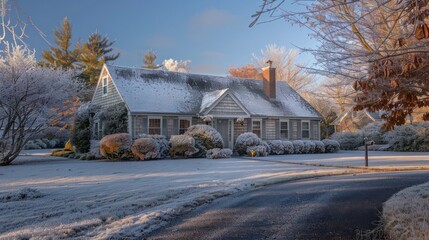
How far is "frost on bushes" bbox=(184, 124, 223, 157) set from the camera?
21.9m

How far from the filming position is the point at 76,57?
46250 millimetres

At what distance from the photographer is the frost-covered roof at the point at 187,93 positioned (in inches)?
976

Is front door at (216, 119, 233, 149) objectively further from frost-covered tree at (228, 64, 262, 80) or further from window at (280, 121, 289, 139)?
frost-covered tree at (228, 64, 262, 80)

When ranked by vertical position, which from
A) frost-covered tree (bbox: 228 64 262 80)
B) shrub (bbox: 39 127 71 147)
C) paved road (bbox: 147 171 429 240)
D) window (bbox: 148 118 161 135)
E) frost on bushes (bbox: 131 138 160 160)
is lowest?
paved road (bbox: 147 171 429 240)

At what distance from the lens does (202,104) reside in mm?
26406

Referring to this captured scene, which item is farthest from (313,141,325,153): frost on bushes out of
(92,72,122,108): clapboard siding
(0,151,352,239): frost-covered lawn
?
(0,151,352,239): frost-covered lawn

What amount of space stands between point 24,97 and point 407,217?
1724cm

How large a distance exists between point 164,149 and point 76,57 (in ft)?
99.5

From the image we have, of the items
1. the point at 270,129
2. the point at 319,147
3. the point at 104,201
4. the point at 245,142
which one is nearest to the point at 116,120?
the point at 245,142

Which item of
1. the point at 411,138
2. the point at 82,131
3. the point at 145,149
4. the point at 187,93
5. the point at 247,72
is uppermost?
the point at 247,72

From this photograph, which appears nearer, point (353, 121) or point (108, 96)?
point (108, 96)

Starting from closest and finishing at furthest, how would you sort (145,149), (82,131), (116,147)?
(116,147) → (145,149) → (82,131)

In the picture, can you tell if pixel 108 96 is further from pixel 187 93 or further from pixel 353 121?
pixel 353 121

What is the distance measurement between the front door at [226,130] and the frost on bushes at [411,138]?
42.7 feet
